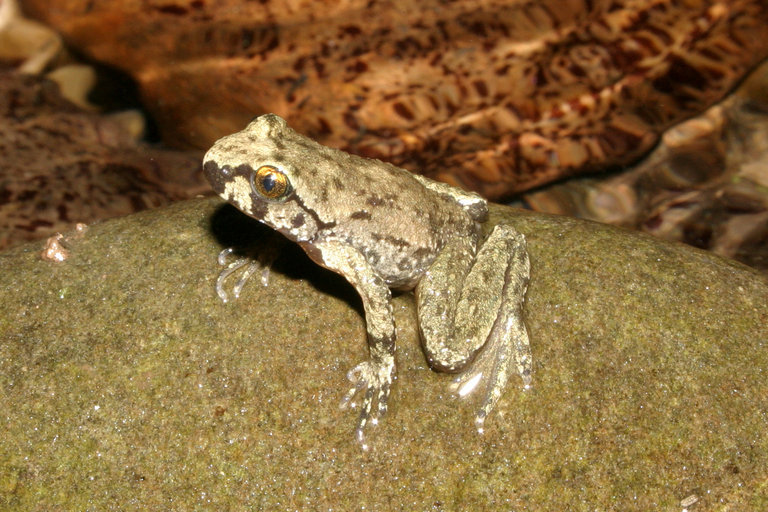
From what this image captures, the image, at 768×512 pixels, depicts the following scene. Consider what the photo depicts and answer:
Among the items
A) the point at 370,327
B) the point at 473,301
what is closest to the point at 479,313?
the point at 473,301

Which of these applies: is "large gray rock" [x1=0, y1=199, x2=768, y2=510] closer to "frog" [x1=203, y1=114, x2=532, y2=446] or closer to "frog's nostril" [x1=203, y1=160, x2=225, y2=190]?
"frog" [x1=203, y1=114, x2=532, y2=446]

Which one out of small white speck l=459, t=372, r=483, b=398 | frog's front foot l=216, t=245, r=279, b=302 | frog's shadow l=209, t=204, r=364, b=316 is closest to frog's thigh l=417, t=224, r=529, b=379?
small white speck l=459, t=372, r=483, b=398

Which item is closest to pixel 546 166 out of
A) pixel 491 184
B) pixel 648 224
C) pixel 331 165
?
pixel 491 184

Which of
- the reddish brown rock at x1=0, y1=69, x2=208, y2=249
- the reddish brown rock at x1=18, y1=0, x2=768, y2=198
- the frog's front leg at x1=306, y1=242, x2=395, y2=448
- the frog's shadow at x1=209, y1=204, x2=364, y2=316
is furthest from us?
the reddish brown rock at x1=18, y1=0, x2=768, y2=198

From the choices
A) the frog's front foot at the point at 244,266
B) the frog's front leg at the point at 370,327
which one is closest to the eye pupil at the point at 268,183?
the frog's front leg at the point at 370,327

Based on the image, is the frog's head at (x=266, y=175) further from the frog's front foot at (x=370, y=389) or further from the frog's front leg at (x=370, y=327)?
the frog's front foot at (x=370, y=389)

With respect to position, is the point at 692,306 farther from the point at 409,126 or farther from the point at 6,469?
the point at 6,469
